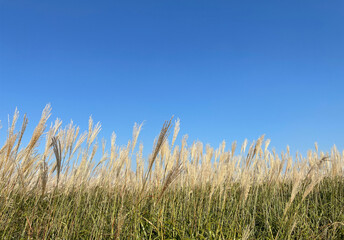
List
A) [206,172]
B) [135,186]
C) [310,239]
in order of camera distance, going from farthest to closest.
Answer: [135,186] → [206,172] → [310,239]

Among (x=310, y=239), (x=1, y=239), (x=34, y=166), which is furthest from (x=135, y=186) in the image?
(x=310, y=239)

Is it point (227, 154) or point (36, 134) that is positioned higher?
point (227, 154)

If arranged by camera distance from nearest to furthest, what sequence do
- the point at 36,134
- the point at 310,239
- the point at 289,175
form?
the point at 36,134 → the point at 310,239 → the point at 289,175

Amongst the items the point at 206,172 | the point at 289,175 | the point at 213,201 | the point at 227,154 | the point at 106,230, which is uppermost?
the point at 289,175

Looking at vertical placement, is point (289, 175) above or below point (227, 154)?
above

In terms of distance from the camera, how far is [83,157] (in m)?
2.99

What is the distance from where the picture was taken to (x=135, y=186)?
12.2 feet

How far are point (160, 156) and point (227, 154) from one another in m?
0.91

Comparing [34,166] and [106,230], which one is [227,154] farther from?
[34,166]

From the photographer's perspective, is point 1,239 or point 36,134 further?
point 1,239

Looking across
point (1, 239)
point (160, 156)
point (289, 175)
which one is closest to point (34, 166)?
point (1, 239)

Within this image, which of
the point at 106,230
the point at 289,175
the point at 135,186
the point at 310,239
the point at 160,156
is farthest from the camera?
the point at 289,175

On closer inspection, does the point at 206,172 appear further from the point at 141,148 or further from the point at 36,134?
the point at 36,134

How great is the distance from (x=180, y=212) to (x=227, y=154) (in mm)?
941
